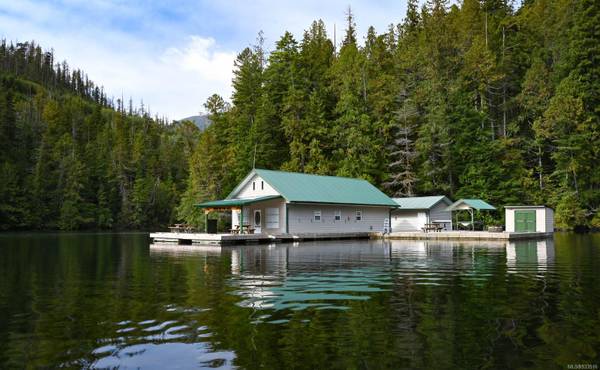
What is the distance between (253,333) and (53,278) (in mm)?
10127

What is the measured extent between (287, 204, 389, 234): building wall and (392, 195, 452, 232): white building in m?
2.35

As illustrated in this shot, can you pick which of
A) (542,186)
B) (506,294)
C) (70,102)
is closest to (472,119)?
(542,186)

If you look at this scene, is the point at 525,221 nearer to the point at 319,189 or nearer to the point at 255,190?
the point at 319,189

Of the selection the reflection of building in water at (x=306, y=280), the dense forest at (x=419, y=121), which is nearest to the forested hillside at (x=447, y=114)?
the dense forest at (x=419, y=121)

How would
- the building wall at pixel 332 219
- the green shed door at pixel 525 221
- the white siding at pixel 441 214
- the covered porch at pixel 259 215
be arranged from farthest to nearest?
the white siding at pixel 441 214
the green shed door at pixel 525 221
the building wall at pixel 332 219
the covered porch at pixel 259 215

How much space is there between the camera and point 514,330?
26.1ft

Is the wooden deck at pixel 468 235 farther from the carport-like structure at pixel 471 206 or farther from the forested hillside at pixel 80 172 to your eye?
the forested hillside at pixel 80 172

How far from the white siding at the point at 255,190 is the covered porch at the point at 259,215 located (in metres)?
0.83

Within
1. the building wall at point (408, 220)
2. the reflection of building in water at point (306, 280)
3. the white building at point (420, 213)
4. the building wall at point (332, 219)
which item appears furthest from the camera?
the building wall at point (408, 220)

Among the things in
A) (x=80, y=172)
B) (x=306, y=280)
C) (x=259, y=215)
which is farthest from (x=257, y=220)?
(x=80, y=172)

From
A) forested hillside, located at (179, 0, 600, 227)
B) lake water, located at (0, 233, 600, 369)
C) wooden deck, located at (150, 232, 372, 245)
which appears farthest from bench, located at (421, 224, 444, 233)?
lake water, located at (0, 233, 600, 369)

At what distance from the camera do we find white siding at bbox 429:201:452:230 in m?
43.8

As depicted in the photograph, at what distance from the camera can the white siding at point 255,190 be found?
37719 mm

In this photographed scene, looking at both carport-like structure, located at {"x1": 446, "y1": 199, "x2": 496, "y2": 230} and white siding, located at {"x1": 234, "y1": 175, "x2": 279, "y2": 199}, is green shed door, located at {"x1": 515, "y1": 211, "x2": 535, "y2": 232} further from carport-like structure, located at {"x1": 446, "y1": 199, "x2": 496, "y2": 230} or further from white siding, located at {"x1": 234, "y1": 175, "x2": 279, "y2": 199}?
white siding, located at {"x1": 234, "y1": 175, "x2": 279, "y2": 199}
